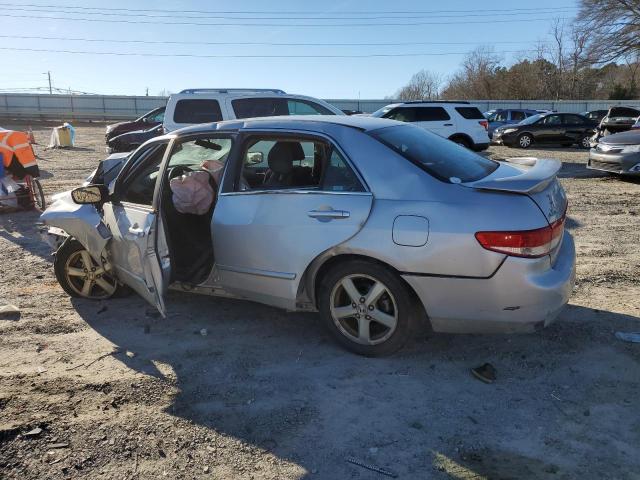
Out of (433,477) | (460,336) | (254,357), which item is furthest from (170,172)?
(433,477)

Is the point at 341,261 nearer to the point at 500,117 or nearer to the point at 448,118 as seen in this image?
the point at 448,118

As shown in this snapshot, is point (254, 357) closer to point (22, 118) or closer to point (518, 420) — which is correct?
point (518, 420)

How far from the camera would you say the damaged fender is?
4.45 meters

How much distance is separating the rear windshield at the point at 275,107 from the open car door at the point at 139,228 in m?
5.73

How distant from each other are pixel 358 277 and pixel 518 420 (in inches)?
51.2

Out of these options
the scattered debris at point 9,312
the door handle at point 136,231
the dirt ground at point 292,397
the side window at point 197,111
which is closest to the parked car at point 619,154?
the dirt ground at point 292,397

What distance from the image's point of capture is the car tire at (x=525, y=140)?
21.4 m

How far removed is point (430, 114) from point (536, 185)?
1404cm

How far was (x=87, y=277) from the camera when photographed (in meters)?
4.98

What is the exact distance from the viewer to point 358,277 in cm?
361

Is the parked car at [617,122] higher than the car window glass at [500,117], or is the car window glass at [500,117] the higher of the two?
the car window glass at [500,117]

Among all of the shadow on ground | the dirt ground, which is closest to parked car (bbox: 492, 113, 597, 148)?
the dirt ground

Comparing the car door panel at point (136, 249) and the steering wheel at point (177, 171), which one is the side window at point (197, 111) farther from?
the car door panel at point (136, 249)

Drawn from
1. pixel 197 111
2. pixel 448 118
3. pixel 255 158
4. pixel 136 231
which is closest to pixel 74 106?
pixel 448 118
